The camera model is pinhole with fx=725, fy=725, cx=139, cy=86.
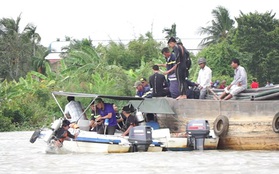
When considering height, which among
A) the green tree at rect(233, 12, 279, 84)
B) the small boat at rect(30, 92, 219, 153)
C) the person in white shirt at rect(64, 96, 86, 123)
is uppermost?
the green tree at rect(233, 12, 279, 84)

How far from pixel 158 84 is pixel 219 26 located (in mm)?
42241

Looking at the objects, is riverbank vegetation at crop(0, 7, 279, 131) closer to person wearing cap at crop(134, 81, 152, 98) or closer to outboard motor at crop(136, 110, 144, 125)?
person wearing cap at crop(134, 81, 152, 98)

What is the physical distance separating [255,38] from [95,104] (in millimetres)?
33311

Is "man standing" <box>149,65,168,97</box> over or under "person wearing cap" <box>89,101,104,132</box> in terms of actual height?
over

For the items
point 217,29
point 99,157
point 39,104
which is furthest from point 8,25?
point 99,157

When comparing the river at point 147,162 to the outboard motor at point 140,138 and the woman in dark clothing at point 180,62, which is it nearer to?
the outboard motor at point 140,138

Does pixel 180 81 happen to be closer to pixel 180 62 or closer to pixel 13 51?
pixel 180 62

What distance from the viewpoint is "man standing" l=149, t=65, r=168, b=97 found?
66.8 ft

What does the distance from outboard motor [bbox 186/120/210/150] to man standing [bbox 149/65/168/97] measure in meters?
2.51

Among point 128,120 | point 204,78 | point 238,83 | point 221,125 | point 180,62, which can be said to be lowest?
point 221,125

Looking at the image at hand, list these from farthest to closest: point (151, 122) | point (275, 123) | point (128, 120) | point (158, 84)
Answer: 1. point (158, 84)
2. point (151, 122)
3. point (128, 120)
4. point (275, 123)

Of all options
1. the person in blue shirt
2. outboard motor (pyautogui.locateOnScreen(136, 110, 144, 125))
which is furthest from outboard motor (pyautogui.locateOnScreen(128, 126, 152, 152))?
the person in blue shirt

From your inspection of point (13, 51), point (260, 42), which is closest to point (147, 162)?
point (260, 42)

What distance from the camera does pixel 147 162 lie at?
50.6 feet
